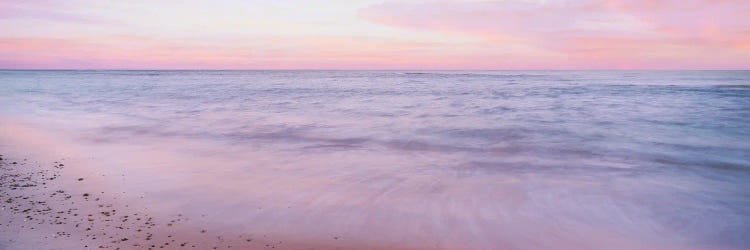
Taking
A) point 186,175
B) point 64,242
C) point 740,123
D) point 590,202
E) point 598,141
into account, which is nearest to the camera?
point 64,242

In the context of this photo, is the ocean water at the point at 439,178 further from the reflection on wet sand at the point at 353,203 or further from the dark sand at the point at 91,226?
the dark sand at the point at 91,226

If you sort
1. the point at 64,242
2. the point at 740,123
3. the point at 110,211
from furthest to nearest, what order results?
the point at 740,123 < the point at 110,211 < the point at 64,242

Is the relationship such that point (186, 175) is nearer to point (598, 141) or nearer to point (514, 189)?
point (514, 189)

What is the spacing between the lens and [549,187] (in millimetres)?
6656

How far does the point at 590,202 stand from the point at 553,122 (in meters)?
10.3

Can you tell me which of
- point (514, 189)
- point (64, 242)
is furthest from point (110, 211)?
point (514, 189)

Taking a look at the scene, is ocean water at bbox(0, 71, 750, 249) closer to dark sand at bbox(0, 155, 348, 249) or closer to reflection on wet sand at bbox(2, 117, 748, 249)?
reflection on wet sand at bbox(2, 117, 748, 249)

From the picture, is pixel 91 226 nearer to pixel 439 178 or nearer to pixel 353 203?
pixel 353 203

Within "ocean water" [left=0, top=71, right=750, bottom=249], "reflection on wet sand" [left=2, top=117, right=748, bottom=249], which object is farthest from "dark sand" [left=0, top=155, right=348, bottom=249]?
"ocean water" [left=0, top=71, right=750, bottom=249]

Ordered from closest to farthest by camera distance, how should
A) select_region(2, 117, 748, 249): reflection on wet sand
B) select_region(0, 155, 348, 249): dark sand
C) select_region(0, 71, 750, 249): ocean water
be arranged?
select_region(0, 155, 348, 249): dark sand → select_region(2, 117, 748, 249): reflection on wet sand → select_region(0, 71, 750, 249): ocean water

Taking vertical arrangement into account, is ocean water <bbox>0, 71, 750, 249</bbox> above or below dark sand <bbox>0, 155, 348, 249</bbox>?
below

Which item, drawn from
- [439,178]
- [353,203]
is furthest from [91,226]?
[439,178]

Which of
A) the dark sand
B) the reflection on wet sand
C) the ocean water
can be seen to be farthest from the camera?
the ocean water

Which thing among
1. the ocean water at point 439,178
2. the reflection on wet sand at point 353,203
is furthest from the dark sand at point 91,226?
the ocean water at point 439,178
